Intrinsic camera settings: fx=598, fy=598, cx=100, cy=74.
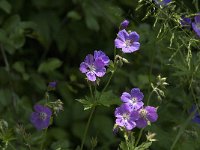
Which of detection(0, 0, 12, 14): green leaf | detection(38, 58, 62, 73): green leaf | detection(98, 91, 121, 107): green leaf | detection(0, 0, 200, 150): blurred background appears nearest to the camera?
detection(98, 91, 121, 107): green leaf

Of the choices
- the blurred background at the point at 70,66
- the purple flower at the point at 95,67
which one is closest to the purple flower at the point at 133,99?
the purple flower at the point at 95,67

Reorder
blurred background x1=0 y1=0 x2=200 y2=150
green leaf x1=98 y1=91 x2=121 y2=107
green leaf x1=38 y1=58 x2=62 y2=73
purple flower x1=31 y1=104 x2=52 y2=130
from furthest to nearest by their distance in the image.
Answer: green leaf x1=38 y1=58 x2=62 y2=73, blurred background x1=0 y1=0 x2=200 y2=150, purple flower x1=31 y1=104 x2=52 y2=130, green leaf x1=98 y1=91 x2=121 y2=107

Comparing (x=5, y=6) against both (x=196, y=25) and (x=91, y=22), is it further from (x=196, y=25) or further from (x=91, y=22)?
(x=196, y=25)

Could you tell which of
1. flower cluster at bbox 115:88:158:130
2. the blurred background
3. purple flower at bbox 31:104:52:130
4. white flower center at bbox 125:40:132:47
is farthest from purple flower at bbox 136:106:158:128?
the blurred background

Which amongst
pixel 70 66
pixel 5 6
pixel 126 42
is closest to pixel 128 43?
pixel 126 42

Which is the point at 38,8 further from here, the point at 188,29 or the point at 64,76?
the point at 188,29

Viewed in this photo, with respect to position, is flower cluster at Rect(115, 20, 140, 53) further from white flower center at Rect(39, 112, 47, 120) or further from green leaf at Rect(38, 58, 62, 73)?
green leaf at Rect(38, 58, 62, 73)
